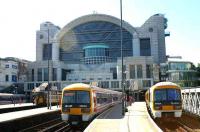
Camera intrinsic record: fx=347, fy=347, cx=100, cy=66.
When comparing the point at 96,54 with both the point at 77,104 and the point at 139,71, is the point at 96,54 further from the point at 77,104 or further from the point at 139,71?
the point at 77,104

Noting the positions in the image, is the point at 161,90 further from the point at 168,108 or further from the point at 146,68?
the point at 146,68

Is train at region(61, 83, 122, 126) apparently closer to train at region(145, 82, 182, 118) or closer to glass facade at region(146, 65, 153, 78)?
train at region(145, 82, 182, 118)

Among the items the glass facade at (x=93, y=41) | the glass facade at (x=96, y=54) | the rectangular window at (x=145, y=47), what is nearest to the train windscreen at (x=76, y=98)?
the glass facade at (x=96, y=54)

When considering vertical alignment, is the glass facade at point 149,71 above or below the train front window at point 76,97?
above

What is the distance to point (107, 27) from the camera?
543 ft

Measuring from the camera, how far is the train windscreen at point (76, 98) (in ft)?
90.6

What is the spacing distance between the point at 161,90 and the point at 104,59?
433ft

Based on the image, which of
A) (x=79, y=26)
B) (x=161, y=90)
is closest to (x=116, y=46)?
(x=79, y=26)

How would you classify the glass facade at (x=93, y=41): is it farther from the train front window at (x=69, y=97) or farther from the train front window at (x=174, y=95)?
the train front window at (x=69, y=97)

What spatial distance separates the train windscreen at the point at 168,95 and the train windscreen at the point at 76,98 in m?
5.83

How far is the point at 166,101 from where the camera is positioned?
28.4m

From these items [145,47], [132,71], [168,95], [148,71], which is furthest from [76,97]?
[145,47]

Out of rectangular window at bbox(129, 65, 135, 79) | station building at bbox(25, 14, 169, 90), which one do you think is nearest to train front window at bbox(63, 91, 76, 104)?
station building at bbox(25, 14, 169, 90)

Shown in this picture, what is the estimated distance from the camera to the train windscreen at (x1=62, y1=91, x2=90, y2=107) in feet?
90.6
